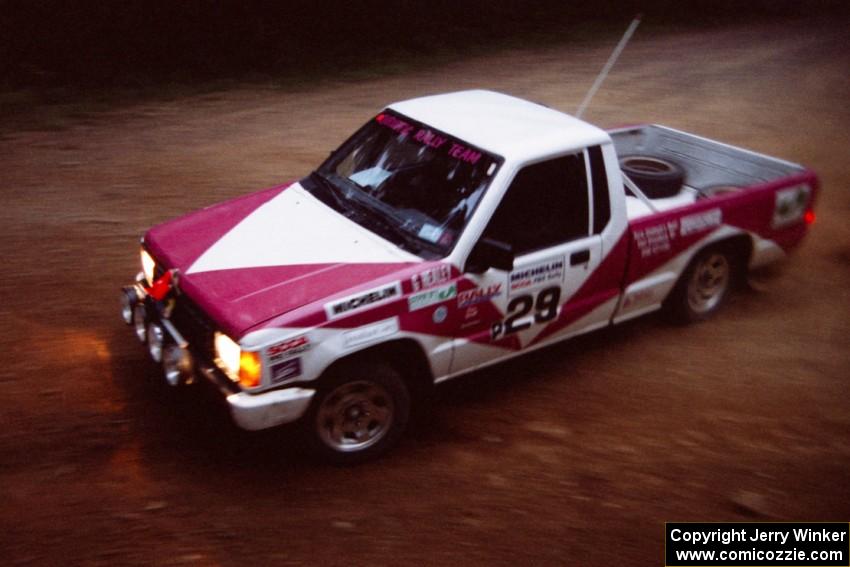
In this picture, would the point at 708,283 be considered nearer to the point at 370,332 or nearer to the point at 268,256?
the point at 370,332

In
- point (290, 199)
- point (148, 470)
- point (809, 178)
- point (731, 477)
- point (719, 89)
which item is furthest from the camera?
point (719, 89)

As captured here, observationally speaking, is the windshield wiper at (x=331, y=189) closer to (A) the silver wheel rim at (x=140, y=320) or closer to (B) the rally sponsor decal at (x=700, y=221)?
(A) the silver wheel rim at (x=140, y=320)

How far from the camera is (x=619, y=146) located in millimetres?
Result: 7285

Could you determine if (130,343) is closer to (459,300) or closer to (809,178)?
(459,300)

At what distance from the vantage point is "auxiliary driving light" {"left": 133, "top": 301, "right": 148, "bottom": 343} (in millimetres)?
4738

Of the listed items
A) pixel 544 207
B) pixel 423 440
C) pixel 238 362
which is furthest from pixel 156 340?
pixel 544 207

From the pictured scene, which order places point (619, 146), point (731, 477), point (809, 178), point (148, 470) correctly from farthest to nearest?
1. point (619, 146)
2. point (809, 178)
3. point (731, 477)
4. point (148, 470)

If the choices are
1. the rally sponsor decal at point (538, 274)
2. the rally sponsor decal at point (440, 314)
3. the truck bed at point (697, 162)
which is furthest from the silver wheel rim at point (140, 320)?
the truck bed at point (697, 162)

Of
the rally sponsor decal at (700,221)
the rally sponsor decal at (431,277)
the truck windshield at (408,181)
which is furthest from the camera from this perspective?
the rally sponsor decal at (700,221)

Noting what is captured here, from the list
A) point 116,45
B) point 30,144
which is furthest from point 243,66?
point 30,144

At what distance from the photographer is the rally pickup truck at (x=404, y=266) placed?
165 inches

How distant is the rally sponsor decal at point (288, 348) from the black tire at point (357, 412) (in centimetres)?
29

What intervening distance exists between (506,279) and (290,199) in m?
1.53

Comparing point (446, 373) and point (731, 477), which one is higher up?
point (446, 373)
